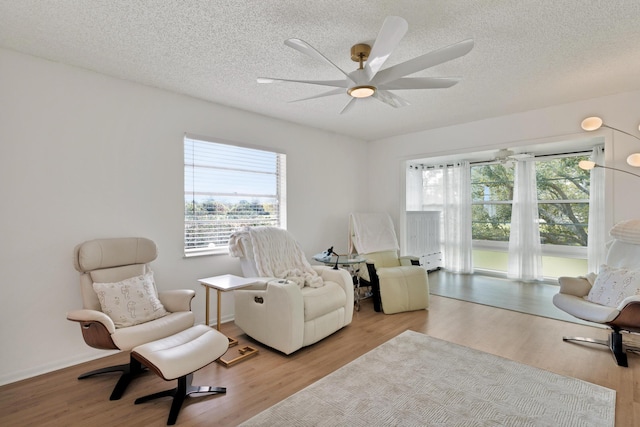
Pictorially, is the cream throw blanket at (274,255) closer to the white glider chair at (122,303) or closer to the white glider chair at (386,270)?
the white glider chair at (122,303)

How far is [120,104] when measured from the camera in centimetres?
287

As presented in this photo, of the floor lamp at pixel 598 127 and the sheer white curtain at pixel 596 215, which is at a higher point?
the floor lamp at pixel 598 127

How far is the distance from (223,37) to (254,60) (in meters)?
0.36

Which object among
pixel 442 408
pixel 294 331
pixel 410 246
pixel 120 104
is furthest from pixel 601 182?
pixel 120 104

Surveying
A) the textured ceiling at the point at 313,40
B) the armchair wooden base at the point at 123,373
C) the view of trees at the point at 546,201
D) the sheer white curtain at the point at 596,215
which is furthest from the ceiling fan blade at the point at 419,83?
the view of trees at the point at 546,201

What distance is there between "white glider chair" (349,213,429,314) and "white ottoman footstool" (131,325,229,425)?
7.28 feet

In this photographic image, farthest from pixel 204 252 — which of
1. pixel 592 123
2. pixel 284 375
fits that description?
pixel 592 123

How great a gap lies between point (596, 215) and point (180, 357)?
5.66 m

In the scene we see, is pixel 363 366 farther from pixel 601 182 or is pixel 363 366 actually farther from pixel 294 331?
pixel 601 182

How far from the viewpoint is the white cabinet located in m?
5.48

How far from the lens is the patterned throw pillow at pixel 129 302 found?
234cm

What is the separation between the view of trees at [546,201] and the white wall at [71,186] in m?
4.76

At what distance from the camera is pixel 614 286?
9.25ft

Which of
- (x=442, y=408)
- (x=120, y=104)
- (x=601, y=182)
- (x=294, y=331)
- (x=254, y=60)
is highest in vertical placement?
(x=254, y=60)
